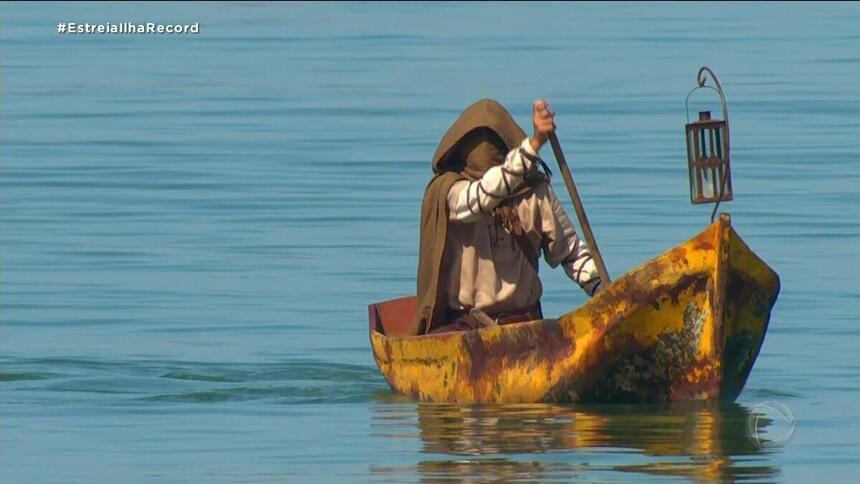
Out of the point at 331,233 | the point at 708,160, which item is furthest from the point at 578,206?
the point at 331,233

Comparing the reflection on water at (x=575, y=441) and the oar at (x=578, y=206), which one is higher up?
the oar at (x=578, y=206)

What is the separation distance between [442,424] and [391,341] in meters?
0.88

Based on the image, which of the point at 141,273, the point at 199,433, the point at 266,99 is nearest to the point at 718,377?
the point at 199,433

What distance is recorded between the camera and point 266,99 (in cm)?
2925

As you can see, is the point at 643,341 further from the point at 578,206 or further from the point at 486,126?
the point at 486,126

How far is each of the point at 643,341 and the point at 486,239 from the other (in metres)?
1.04

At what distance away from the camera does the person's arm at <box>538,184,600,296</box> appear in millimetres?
12047

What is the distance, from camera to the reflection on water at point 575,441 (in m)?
10.3

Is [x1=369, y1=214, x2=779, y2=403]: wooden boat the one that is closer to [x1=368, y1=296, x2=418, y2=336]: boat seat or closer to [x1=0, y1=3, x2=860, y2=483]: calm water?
[x1=0, y1=3, x2=860, y2=483]: calm water

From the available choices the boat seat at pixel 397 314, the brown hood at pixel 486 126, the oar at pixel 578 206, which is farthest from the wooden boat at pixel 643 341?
the boat seat at pixel 397 314

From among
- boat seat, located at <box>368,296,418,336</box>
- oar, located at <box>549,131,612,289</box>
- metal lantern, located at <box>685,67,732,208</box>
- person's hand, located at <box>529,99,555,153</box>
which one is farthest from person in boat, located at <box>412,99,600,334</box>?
boat seat, located at <box>368,296,418,336</box>

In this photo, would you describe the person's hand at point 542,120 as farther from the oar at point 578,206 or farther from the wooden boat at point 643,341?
the wooden boat at point 643,341

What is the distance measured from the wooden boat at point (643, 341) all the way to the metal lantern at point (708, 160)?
0.18m

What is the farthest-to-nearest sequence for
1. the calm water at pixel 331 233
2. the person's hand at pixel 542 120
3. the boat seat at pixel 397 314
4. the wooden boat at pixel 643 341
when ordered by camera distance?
1. the boat seat at pixel 397 314
2. the person's hand at pixel 542 120
3. the wooden boat at pixel 643 341
4. the calm water at pixel 331 233
